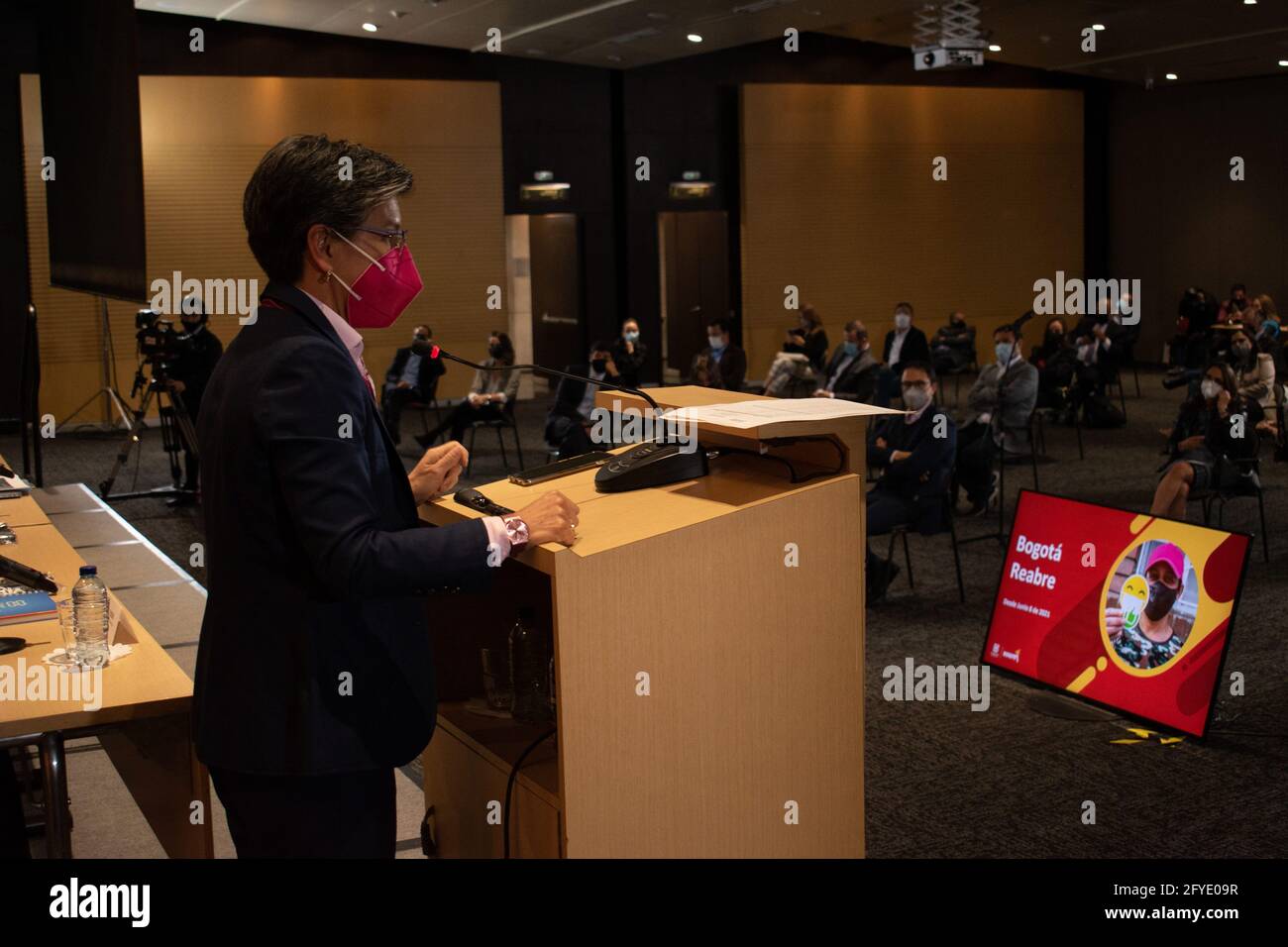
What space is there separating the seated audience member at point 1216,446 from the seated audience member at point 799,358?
383cm

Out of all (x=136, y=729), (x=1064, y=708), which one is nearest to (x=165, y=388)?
(x=1064, y=708)

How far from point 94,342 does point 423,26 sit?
4836 mm

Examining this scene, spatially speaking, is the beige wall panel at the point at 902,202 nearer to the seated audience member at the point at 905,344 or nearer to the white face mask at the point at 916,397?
the seated audience member at the point at 905,344

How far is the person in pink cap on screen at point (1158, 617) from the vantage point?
415cm

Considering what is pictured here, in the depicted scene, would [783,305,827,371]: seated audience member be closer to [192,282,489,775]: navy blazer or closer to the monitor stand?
the monitor stand

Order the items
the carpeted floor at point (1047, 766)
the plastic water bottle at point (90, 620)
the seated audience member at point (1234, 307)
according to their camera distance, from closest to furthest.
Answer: the plastic water bottle at point (90, 620) → the carpeted floor at point (1047, 766) → the seated audience member at point (1234, 307)

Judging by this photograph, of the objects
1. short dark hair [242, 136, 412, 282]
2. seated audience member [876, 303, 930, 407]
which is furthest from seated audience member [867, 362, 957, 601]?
seated audience member [876, 303, 930, 407]

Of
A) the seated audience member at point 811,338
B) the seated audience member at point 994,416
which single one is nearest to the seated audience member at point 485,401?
the seated audience member at point 811,338

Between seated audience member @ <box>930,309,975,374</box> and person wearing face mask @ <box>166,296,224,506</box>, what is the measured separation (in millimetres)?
8627

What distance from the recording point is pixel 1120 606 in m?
4.31

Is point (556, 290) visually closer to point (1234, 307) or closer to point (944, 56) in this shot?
point (944, 56)

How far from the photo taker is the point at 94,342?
13898 mm

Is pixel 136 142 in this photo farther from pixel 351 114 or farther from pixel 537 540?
pixel 351 114

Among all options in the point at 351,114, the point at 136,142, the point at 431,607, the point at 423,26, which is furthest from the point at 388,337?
the point at 431,607
